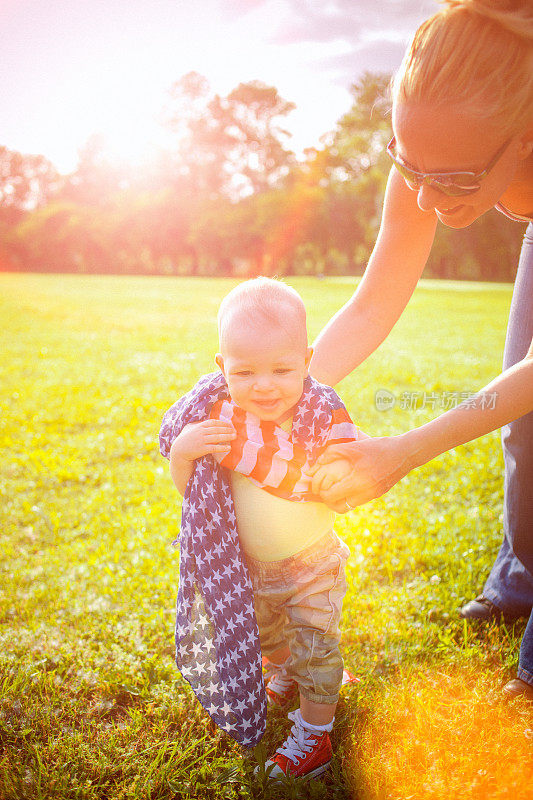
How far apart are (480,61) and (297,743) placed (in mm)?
2193

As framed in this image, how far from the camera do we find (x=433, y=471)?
4.73m

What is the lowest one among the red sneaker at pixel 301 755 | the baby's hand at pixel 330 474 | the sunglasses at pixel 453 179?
the red sneaker at pixel 301 755

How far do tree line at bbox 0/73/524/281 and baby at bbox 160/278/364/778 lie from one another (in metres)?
36.5

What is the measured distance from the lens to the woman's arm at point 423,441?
1.92 meters

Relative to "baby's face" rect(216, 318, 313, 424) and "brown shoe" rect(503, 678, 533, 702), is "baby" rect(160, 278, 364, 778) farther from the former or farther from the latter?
"brown shoe" rect(503, 678, 533, 702)

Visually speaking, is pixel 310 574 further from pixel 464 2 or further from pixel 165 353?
pixel 165 353

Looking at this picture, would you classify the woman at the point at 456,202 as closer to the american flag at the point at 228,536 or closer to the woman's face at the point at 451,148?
the woman's face at the point at 451,148

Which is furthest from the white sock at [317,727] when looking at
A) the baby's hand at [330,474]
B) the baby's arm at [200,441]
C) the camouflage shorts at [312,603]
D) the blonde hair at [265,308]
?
the blonde hair at [265,308]

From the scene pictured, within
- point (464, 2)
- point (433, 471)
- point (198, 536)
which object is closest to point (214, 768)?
point (198, 536)

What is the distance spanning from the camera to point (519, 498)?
267 cm

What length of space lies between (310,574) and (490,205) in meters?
1.30

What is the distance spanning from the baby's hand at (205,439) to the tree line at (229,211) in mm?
36619

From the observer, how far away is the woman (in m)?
1.63

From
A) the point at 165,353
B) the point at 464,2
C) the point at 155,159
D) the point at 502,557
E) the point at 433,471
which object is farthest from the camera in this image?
the point at 155,159
